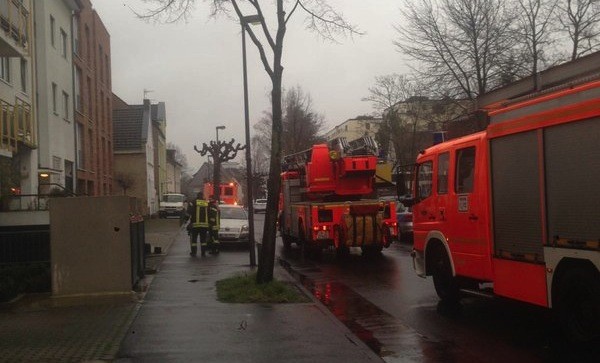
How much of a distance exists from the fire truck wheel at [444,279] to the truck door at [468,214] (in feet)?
1.44

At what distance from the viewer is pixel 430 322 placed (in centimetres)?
912

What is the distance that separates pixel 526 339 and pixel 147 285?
7.00 m

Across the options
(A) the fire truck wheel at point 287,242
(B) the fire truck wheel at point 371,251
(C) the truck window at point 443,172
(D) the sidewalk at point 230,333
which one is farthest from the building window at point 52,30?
Answer: (C) the truck window at point 443,172

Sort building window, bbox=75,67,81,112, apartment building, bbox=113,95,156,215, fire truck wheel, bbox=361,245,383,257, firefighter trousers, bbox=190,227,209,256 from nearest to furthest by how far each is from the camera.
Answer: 1. fire truck wheel, bbox=361,245,383,257
2. firefighter trousers, bbox=190,227,209,256
3. building window, bbox=75,67,81,112
4. apartment building, bbox=113,95,156,215

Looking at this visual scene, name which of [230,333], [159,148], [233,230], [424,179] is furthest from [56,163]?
[159,148]

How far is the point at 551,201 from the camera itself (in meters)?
7.20

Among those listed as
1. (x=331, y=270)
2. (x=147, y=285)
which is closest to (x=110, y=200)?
(x=147, y=285)

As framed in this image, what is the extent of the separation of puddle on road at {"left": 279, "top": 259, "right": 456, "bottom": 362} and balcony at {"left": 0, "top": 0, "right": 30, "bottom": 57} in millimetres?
9746

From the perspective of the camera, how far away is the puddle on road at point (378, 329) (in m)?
7.20

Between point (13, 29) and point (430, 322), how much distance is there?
43.4ft

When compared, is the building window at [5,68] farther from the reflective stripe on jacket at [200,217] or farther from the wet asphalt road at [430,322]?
the wet asphalt road at [430,322]

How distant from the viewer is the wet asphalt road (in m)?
7.19

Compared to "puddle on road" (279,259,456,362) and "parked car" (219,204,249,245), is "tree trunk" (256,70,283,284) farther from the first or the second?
"parked car" (219,204,249,245)

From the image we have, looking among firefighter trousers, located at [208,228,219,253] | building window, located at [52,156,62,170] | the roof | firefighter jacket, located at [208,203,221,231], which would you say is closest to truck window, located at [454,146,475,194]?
firefighter jacket, located at [208,203,221,231]
